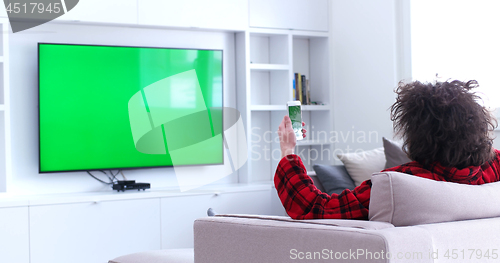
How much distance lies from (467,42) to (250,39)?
5.79ft

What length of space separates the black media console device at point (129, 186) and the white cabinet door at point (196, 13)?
3.87 ft

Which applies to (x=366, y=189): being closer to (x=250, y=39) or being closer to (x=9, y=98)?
(x=9, y=98)

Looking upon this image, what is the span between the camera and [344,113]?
4691 mm

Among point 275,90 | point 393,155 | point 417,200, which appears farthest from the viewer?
point 275,90

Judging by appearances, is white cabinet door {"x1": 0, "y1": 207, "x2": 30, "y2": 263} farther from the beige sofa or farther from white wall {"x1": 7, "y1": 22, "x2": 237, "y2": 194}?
the beige sofa

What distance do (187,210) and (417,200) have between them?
2737 millimetres

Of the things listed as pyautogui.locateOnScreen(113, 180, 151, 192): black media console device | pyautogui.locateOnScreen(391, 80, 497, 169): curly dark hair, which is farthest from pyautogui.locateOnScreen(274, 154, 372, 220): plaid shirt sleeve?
pyautogui.locateOnScreen(113, 180, 151, 192): black media console device

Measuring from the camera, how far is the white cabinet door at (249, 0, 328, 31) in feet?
14.3

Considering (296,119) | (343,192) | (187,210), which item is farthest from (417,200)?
(187,210)

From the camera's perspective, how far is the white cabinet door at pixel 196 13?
12.9 feet

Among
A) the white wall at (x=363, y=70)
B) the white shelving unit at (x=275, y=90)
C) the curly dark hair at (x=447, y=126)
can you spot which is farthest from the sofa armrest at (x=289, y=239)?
the white wall at (x=363, y=70)

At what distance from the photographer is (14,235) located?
3.34 m

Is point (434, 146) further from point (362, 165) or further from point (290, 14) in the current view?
point (290, 14)

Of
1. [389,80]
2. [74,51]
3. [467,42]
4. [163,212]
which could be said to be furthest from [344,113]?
[74,51]
